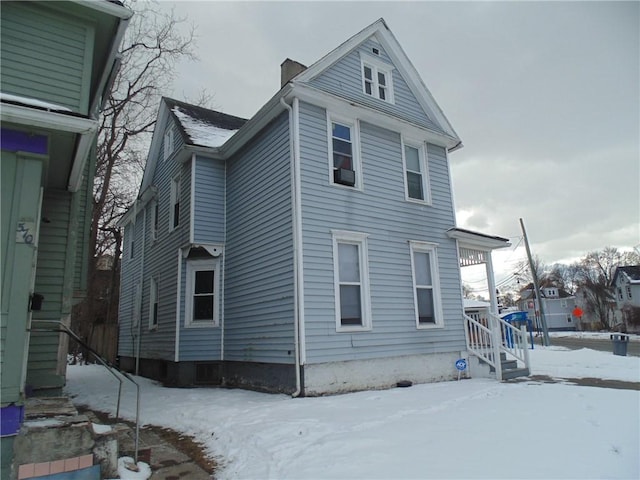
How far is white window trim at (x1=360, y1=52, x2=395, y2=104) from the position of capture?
10.8 meters

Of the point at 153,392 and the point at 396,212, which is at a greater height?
the point at 396,212

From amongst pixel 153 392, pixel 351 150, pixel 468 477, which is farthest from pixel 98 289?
pixel 468 477

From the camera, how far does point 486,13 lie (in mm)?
12008

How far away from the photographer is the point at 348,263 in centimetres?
912

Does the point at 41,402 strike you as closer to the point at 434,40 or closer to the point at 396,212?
the point at 396,212

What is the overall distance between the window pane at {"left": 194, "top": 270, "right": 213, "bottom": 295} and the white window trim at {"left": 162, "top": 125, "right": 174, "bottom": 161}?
4594mm

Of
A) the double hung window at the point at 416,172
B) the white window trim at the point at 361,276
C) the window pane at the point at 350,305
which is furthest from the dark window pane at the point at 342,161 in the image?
the window pane at the point at 350,305

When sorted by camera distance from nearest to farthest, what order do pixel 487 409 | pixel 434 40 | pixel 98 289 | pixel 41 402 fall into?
1. pixel 41 402
2. pixel 487 409
3. pixel 434 40
4. pixel 98 289

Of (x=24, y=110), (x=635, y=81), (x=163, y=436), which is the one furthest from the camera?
(x=635, y=81)

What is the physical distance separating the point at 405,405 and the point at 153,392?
239 inches

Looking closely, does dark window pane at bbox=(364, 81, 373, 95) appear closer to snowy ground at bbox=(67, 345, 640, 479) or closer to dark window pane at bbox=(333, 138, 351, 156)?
dark window pane at bbox=(333, 138, 351, 156)

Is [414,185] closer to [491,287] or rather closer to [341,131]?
[341,131]

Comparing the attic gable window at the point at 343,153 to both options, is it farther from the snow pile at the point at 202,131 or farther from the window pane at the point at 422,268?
→ the snow pile at the point at 202,131

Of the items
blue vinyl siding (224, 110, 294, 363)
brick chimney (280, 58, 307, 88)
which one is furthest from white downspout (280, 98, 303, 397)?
brick chimney (280, 58, 307, 88)
